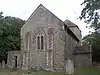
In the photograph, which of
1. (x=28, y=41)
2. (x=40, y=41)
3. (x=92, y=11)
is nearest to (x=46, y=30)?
(x=40, y=41)

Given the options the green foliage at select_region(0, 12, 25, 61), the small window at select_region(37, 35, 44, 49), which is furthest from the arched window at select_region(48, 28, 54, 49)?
the green foliage at select_region(0, 12, 25, 61)

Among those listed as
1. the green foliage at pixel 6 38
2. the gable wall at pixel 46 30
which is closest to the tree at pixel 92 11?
the gable wall at pixel 46 30

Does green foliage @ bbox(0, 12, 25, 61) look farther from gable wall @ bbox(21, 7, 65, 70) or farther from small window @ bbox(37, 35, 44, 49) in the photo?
small window @ bbox(37, 35, 44, 49)

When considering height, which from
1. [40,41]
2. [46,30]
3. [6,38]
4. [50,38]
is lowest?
[40,41]

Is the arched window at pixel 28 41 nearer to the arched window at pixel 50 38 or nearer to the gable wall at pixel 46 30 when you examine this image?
the gable wall at pixel 46 30

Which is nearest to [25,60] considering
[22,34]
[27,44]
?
[27,44]

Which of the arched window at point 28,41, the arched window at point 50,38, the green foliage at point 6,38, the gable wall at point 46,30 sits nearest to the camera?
the gable wall at point 46,30

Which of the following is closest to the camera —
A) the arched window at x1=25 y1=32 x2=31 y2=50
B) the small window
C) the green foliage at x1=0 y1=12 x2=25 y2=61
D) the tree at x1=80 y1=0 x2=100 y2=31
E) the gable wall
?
the tree at x1=80 y1=0 x2=100 y2=31

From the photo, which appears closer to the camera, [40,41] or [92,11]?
[92,11]

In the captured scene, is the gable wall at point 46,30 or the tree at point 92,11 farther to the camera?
the gable wall at point 46,30

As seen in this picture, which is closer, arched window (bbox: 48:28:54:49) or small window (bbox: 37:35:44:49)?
arched window (bbox: 48:28:54:49)

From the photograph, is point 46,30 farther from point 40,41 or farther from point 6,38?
point 6,38

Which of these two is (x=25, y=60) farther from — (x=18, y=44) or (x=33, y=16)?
(x=18, y=44)

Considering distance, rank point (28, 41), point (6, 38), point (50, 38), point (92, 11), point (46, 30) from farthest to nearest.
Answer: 1. point (6, 38)
2. point (28, 41)
3. point (46, 30)
4. point (50, 38)
5. point (92, 11)
